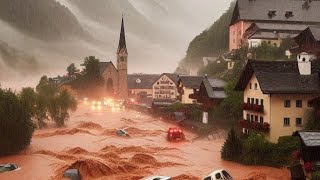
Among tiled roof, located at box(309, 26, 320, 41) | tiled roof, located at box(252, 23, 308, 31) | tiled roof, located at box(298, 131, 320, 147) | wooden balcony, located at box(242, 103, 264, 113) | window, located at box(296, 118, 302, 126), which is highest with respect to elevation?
tiled roof, located at box(252, 23, 308, 31)

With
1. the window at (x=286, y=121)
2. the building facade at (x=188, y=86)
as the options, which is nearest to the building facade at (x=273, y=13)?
the building facade at (x=188, y=86)

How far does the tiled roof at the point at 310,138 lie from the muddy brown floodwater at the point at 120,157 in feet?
16.7

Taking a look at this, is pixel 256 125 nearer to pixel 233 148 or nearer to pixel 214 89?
pixel 233 148

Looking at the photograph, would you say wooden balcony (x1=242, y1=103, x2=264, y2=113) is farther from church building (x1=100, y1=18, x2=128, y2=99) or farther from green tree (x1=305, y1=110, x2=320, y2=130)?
church building (x1=100, y1=18, x2=128, y2=99)

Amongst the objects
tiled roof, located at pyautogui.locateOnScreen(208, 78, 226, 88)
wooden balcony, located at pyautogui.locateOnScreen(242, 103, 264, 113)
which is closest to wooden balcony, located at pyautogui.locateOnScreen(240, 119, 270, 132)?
wooden balcony, located at pyautogui.locateOnScreen(242, 103, 264, 113)

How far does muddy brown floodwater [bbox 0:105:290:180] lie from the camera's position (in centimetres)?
3950

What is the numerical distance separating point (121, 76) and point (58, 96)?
79078 mm

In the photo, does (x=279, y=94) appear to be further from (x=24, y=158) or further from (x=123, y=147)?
(x=24, y=158)

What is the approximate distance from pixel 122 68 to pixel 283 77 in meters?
117

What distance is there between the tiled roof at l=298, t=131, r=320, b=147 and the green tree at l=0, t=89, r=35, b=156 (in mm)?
32300

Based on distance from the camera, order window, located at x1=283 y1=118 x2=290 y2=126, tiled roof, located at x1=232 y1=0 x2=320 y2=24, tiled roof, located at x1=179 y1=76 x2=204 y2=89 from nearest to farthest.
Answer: window, located at x1=283 y1=118 x2=290 y2=126 → tiled roof, located at x1=179 y1=76 x2=204 y2=89 → tiled roof, located at x1=232 y1=0 x2=320 y2=24

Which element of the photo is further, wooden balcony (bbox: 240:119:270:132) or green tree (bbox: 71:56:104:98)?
green tree (bbox: 71:56:104:98)

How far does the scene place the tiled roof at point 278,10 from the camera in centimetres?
10156

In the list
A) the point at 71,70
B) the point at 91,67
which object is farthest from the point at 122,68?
the point at 71,70
